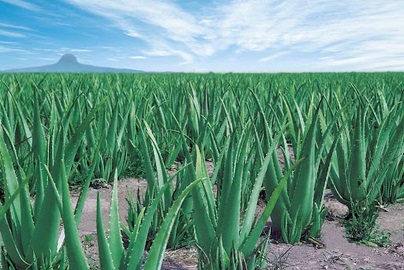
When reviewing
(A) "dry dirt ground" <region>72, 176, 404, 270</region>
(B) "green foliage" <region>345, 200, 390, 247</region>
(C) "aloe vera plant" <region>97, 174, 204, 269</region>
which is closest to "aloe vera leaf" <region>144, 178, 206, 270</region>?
(C) "aloe vera plant" <region>97, 174, 204, 269</region>

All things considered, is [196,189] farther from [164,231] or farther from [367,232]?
[367,232]

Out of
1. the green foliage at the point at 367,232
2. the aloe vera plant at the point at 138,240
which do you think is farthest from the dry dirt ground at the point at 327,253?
the aloe vera plant at the point at 138,240

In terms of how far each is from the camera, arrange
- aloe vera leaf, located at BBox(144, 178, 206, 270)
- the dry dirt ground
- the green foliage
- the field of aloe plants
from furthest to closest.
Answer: the green foliage < the dry dirt ground < the field of aloe plants < aloe vera leaf, located at BBox(144, 178, 206, 270)

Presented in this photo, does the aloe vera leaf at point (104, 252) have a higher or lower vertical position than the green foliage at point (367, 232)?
higher

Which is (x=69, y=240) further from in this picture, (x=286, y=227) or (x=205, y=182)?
(x=286, y=227)

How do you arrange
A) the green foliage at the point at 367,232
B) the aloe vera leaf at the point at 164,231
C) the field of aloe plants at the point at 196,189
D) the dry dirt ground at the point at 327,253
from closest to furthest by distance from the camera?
the aloe vera leaf at the point at 164,231 → the field of aloe plants at the point at 196,189 → the dry dirt ground at the point at 327,253 → the green foliage at the point at 367,232

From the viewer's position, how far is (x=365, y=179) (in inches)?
74.3

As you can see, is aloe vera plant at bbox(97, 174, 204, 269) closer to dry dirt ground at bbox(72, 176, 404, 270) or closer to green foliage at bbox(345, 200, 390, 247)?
dry dirt ground at bbox(72, 176, 404, 270)

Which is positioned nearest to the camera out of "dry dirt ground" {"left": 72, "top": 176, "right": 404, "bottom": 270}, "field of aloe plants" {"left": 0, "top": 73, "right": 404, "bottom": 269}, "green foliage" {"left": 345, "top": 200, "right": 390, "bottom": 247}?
"field of aloe plants" {"left": 0, "top": 73, "right": 404, "bottom": 269}

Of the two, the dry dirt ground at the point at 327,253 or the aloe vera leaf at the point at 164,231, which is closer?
the aloe vera leaf at the point at 164,231

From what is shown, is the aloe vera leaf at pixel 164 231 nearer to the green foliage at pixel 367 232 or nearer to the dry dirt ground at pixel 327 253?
the dry dirt ground at pixel 327 253

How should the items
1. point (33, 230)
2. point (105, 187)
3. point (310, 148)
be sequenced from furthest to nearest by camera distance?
point (105, 187), point (310, 148), point (33, 230)

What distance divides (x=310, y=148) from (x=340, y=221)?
557 millimetres

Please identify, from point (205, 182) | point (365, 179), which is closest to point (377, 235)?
point (365, 179)
